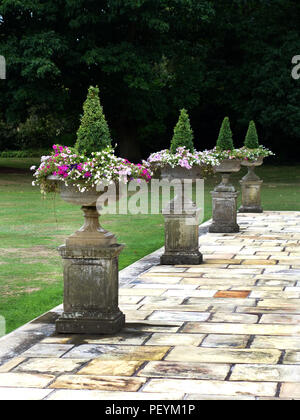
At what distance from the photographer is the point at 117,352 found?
6082 mm

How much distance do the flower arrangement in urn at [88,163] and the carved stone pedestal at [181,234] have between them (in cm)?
393

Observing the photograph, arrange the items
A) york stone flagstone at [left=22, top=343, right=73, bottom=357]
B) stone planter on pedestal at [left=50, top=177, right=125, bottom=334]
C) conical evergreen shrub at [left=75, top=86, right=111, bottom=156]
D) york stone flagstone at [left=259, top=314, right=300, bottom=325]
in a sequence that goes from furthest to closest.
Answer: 1. york stone flagstone at [left=259, top=314, right=300, bottom=325]
2. stone planter on pedestal at [left=50, top=177, right=125, bottom=334]
3. conical evergreen shrub at [left=75, top=86, right=111, bottom=156]
4. york stone flagstone at [left=22, top=343, right=73, bottom=357]

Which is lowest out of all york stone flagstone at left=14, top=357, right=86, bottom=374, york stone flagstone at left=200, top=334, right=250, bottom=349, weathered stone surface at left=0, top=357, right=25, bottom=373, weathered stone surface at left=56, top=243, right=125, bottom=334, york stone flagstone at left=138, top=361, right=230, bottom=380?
weathered stone surface at left=0, top=357, right=25, bottom=373

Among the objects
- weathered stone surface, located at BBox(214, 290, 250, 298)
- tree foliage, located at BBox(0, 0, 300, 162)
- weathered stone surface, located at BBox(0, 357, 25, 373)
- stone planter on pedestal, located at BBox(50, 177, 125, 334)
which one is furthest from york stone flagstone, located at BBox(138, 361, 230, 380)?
tree foliage, located at BBox(0, 0, 300, 162)

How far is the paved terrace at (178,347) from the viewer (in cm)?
509

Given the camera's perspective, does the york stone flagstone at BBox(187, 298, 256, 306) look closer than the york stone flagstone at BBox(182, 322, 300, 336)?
No

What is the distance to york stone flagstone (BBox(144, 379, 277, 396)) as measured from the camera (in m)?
4.96

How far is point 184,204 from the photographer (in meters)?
10.8

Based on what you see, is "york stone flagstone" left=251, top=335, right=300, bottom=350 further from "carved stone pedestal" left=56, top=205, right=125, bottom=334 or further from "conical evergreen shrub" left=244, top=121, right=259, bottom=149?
"conical evergreen shrub" left=244, top=121, right=259, bottom=149

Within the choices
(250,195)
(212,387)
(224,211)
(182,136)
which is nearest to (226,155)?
(224,211)

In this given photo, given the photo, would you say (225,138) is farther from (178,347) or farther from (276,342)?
(178,347)

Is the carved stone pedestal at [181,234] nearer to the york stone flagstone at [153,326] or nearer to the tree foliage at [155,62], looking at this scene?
the york stone flagstone at [153,326]

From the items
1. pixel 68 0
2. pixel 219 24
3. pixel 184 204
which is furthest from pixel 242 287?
pixel 219 24

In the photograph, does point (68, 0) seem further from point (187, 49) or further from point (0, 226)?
point (0, 226)
